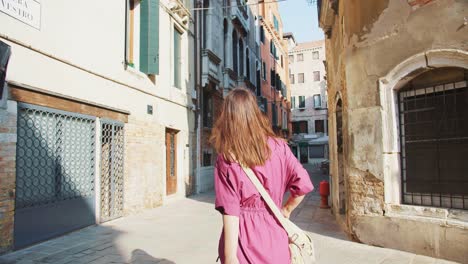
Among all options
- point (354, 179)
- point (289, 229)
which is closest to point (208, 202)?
point (354, 179)

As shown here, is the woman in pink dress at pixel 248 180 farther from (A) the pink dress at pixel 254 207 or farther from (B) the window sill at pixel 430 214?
(B) the window sill at pixel 430 214

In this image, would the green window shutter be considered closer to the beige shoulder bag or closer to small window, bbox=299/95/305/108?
the beige shoulder bag

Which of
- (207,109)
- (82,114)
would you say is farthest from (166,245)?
(207,109)

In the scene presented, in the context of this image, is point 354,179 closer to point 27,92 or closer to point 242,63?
point 27,92

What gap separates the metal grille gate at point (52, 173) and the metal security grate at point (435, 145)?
570 cm

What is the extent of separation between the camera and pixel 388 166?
5.21m

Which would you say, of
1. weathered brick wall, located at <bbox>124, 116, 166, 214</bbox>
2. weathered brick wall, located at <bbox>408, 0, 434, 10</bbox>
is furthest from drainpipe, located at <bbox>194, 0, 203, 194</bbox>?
weathered brick wall, located at <bbox>408, 0, 434, 10</bbox>

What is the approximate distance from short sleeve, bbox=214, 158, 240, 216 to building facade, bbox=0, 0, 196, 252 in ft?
14.6

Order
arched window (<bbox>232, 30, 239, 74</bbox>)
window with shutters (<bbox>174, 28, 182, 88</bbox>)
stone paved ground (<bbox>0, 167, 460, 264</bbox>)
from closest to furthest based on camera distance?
stone paved ground (<bbox>0, 167, 460, 264</bbox>)
window with shutters (<bbox>174, 28, 182, 88</bbox>)
arched window (<bbox>232, 30, 239, 74</bbox>)

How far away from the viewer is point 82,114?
21.9ft

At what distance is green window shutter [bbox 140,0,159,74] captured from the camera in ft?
29.3

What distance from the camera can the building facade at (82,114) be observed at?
5254 millimetres

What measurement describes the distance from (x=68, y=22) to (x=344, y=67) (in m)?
5.10

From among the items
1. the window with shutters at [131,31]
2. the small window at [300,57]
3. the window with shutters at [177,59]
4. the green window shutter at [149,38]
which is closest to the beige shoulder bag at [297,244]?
the window with shutters at [131,31]
